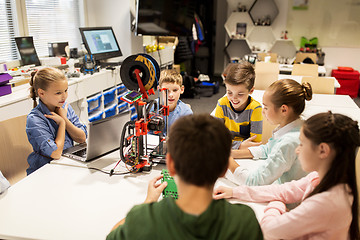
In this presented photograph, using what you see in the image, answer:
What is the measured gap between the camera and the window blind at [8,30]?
137 inches

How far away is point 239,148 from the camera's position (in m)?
2.03

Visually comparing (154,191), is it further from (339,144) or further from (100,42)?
(100,42)

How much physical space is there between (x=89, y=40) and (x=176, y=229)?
3.66 m

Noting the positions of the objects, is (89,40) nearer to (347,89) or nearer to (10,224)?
(10,224)

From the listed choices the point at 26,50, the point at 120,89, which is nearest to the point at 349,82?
the point at 120,89

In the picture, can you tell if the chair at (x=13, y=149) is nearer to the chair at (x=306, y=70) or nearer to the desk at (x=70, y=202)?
the desk at (x=70, y=202)

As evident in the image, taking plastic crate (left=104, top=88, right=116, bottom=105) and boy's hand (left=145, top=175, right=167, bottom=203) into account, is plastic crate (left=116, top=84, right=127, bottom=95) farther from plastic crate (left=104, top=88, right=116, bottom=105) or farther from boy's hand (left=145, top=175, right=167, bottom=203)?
boy's hand (left=145, top=175, right=167, bottom=203)

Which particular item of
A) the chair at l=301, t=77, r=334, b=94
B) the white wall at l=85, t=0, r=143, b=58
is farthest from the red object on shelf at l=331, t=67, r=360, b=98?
the white wall at l=85, t=0, r=143, b=58


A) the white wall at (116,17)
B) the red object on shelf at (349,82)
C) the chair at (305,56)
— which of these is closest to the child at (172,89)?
the white wall at (116,17)

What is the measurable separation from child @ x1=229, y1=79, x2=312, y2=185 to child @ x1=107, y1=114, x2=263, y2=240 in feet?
2.15

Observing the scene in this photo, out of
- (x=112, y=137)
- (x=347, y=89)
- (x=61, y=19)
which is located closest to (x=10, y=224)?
(x=112, y=137)

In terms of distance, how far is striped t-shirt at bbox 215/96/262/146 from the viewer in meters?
2.16

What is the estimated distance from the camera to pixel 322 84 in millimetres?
3633

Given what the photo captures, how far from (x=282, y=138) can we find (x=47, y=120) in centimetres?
138
